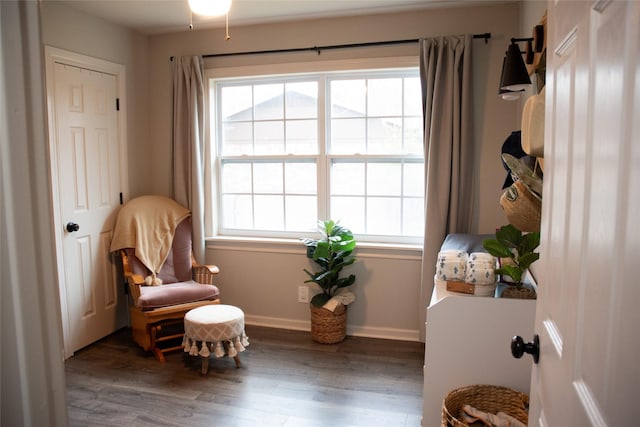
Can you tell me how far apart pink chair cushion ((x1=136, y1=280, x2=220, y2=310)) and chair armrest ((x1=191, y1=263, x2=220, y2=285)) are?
0.16 metres

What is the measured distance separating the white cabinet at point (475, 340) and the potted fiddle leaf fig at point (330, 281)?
1.57 m

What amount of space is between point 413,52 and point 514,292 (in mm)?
2175

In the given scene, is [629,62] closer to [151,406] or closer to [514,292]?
[514,292]

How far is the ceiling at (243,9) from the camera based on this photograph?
3.40 meters

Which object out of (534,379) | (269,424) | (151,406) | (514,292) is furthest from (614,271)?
(151,406)

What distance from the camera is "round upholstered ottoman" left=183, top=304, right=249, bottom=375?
3.12 metres

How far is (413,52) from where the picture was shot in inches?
140

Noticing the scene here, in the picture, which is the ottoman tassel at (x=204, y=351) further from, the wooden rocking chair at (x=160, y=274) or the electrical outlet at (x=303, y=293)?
the electrical outlet at (x=303, y=293)

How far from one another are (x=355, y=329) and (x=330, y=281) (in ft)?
1.58

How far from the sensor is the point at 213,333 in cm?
311

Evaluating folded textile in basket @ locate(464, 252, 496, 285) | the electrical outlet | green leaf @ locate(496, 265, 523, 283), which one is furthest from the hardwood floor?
green leaf @ locate(496, 265, 523, 283)

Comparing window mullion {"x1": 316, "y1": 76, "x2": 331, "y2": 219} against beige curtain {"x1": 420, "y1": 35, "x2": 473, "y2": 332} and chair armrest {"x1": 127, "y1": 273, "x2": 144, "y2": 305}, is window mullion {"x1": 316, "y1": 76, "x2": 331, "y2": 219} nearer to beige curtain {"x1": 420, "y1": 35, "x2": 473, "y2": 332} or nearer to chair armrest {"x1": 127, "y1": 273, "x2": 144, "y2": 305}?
beige curtain {"x1": 420, "y1": 35, "x2": 473, "y2": 332}

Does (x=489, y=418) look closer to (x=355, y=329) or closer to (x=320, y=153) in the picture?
(x=355, y=329)

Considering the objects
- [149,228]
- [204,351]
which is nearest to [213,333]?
[204,351]
